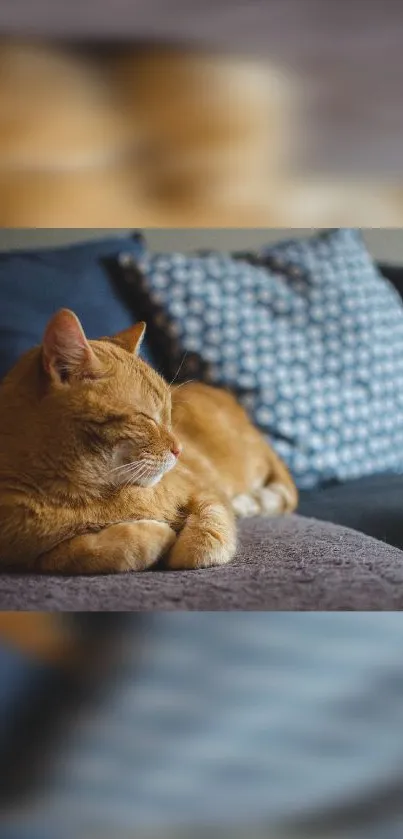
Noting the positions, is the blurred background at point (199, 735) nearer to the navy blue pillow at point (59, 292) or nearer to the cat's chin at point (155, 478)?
the cat's chin at point (155, 478)

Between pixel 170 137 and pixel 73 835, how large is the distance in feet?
1.02

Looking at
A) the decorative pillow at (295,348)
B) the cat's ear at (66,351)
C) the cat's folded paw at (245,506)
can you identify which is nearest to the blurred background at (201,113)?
the cat's ear at (66,351)

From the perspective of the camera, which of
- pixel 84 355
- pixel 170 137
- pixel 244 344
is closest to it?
pixel 170 137

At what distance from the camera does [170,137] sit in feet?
1.16

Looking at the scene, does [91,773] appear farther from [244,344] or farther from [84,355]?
[244,344]

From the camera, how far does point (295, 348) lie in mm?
1660

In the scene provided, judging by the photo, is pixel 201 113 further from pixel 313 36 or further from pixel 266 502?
pixel 266 502

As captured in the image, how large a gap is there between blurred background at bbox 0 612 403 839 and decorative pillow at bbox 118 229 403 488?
1.24 metres

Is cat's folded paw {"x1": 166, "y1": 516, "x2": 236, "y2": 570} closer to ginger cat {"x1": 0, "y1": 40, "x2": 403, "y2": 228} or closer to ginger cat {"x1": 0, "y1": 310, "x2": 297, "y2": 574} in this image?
ginger cat {"x1": 0, "y1": 310, "x2": 297, "y2": 574}

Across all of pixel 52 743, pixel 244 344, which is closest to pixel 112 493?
→ pixel 52 743

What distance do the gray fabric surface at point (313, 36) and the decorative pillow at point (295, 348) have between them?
A: 48.9 inches

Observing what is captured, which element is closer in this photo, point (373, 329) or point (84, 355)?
point (84, 355)

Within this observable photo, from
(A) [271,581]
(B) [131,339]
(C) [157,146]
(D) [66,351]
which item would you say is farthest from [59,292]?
(C) [157,146]

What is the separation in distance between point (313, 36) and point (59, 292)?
120 centimetres
